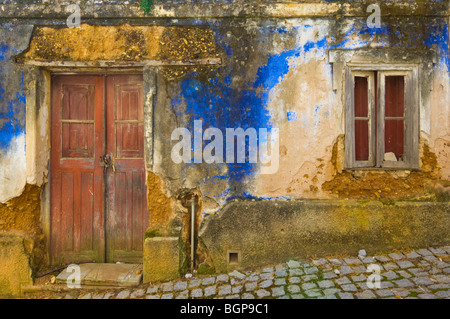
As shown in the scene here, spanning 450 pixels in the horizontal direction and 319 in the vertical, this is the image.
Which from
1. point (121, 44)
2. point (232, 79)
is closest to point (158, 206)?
point (232, 79)

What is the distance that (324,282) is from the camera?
3328 millimetres

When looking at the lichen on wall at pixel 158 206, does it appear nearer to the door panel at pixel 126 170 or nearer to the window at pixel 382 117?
the door panel at pixel 126 170

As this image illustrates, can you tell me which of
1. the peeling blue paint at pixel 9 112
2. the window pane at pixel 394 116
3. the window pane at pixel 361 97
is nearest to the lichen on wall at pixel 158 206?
the peeling blue paint at pixel 9 112

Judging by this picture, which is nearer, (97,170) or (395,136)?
(395,136)

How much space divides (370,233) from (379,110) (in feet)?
5.25

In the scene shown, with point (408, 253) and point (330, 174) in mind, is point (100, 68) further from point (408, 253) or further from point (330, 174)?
point (408, 253)

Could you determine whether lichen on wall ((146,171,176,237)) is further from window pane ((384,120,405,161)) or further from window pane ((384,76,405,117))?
window pane ((384,76,405,117))

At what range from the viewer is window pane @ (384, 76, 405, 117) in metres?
4.04

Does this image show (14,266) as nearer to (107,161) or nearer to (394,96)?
(107,161)

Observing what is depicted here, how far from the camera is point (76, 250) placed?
13.9 feet

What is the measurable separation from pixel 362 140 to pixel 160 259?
3.06 metres

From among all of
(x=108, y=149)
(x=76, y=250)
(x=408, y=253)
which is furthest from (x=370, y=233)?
(x=76, y=250)

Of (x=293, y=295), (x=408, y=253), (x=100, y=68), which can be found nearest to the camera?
(x=293, y=295)


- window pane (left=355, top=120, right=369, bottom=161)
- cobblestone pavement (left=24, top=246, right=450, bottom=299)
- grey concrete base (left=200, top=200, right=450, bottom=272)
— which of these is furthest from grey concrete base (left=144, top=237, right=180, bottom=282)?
window pane (left=355, top=120, right=369, bottom=161)
